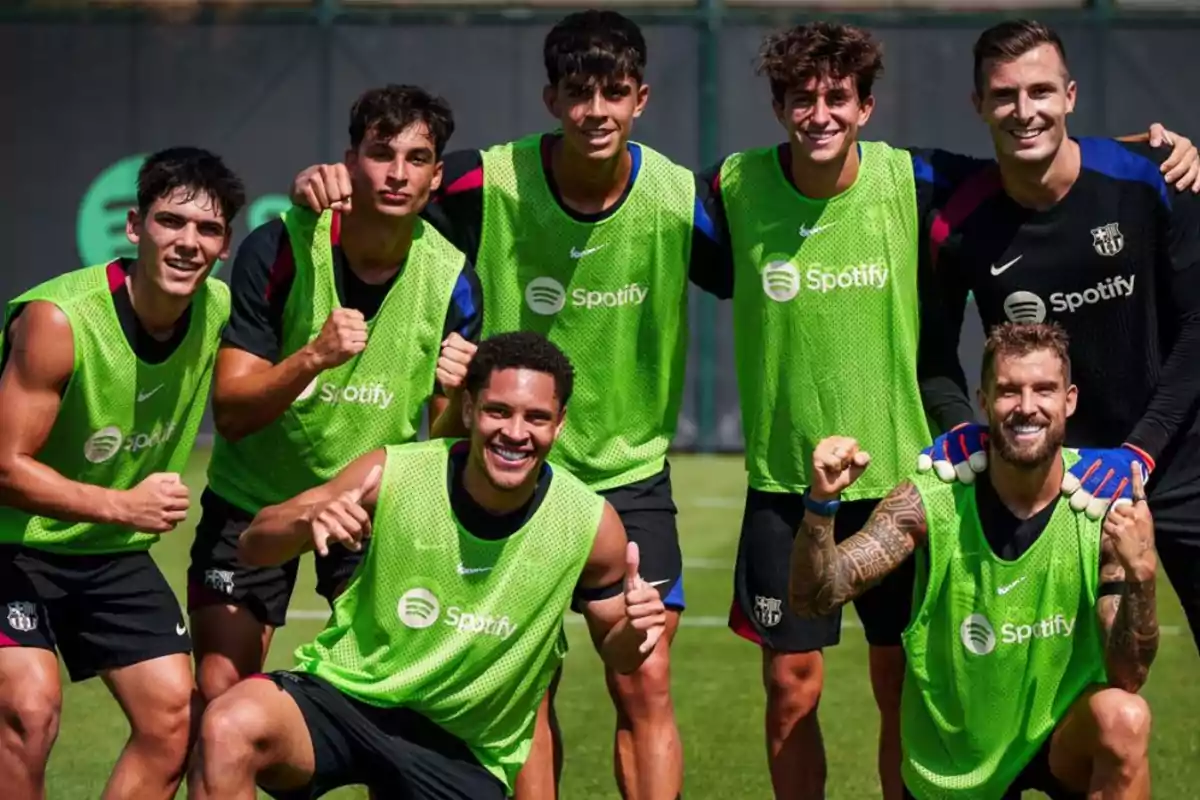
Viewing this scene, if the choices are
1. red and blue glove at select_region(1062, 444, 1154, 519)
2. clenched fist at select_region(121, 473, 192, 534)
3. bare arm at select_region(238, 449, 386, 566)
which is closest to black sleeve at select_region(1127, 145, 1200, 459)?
red and blue glove at select_region(1062, 444, 1154, 519)

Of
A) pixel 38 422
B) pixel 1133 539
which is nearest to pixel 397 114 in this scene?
pixel 38 422

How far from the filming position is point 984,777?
6.66m

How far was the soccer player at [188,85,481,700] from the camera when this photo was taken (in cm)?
723

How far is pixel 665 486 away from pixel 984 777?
1.64 meters

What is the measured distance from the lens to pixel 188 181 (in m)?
7.23

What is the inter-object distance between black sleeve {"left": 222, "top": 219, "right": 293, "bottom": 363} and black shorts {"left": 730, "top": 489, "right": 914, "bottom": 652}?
1.71 m

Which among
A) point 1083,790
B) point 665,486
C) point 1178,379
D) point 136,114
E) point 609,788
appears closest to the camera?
point 1083,790

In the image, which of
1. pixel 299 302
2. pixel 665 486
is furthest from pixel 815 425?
pixel 299 302

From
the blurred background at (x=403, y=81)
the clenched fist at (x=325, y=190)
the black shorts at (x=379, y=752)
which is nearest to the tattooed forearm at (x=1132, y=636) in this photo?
the black shorts at (x=379, y=752)

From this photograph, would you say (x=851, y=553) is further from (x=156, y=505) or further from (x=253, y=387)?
(x=156, y=505)

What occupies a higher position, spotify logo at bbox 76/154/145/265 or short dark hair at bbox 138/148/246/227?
spotify logo at bbox 76/154/145/265

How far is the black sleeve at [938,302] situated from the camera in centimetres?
742

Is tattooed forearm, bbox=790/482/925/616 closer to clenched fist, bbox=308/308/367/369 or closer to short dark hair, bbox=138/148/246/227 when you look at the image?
clenched fist, bbox=308/308/367/369

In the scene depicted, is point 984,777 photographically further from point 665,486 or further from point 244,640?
point 244,640
